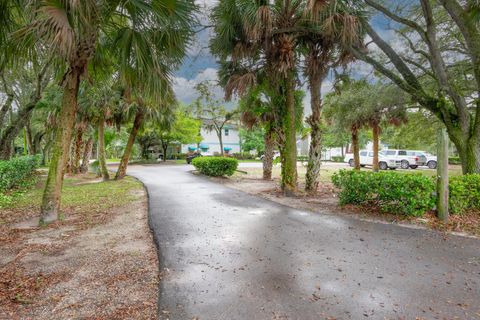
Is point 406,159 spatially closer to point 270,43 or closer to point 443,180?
point 270,43

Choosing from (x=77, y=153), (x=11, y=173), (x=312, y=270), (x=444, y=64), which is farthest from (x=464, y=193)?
(x=77, y=153)

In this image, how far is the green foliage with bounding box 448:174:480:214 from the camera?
6.28 m

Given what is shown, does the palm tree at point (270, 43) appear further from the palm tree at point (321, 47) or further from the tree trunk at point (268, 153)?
the tree trunk at point (268, 153)

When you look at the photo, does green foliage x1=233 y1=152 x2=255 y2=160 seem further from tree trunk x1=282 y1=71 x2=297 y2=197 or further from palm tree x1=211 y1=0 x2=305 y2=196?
tree trunk x1=282 y1=71 x2=297 y2=197

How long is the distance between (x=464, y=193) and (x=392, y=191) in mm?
1664

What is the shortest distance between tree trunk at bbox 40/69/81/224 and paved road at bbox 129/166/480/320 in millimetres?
2279

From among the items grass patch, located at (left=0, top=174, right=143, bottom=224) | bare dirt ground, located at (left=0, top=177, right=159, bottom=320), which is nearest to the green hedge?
grass patch, located at (left=0, top=174, right=143, bottom=224)

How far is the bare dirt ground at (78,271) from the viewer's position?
2.89m

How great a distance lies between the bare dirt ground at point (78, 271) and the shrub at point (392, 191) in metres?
4.88

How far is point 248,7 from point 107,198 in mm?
7509

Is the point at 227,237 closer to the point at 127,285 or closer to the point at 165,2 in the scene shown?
the point at 127,285

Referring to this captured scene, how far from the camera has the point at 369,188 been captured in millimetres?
6773

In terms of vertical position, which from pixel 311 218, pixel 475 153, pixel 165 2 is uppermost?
pixel 165 2

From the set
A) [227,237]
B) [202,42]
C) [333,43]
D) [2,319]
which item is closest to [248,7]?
[202,42]
